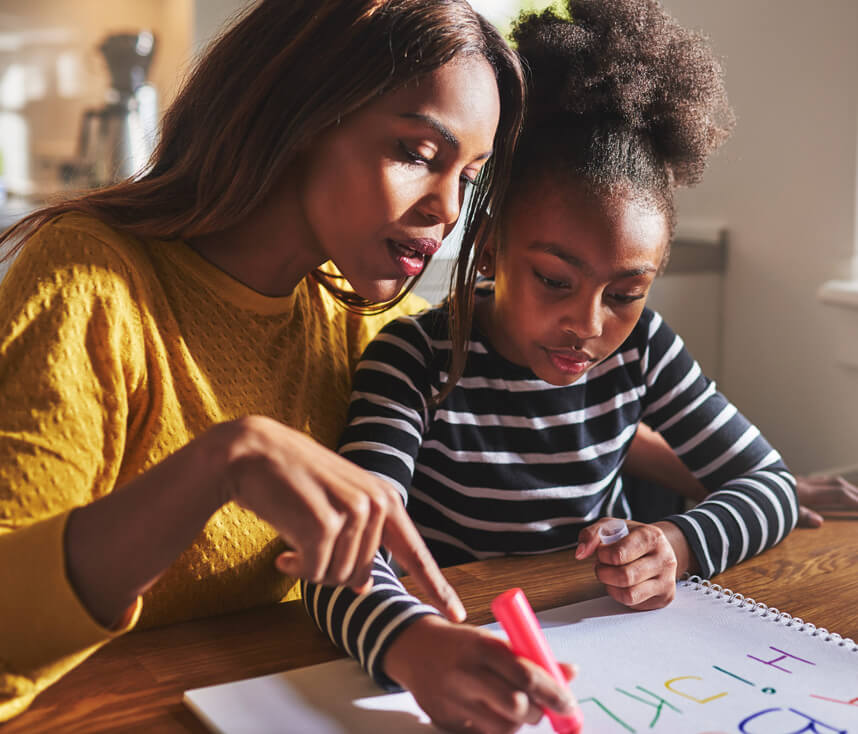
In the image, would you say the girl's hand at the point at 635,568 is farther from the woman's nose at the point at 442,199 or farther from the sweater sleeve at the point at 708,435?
the woman's nose at the point at 442,199

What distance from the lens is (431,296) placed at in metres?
1.48

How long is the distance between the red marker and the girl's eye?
1.25ft

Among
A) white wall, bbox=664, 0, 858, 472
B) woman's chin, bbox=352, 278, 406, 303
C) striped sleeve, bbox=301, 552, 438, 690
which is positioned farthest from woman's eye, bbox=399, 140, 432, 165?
white wall, bbox=664, 0, 858, 472

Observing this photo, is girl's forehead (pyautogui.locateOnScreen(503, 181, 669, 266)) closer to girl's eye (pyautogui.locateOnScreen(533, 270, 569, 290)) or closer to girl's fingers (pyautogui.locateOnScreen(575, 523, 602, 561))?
girl's eye (pyautogui.locateOnScreen(533, 270, 569, 290))

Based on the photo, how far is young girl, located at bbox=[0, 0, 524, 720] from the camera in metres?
0.57

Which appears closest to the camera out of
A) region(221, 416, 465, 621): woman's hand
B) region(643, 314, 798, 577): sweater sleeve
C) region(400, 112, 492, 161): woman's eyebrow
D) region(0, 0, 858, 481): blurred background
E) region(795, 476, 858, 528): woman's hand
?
region(221, 416, 465, 621): woman's hand

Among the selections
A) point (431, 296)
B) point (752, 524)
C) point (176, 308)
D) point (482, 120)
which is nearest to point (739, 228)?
point (431, 296)

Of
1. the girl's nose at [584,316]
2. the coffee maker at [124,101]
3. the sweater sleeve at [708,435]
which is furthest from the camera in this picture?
the coffee maker at [124,101]

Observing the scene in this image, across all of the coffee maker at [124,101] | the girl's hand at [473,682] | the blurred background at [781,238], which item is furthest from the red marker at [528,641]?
the coffee maker at [124,101]

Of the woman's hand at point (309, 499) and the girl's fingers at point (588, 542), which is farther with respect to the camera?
the girl's fingers at point (588, 542)

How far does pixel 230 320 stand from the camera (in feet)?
2.88

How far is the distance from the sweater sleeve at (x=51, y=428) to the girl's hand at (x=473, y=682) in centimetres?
18

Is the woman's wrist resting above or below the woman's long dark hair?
below

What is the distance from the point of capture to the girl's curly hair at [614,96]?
93 centimetres
